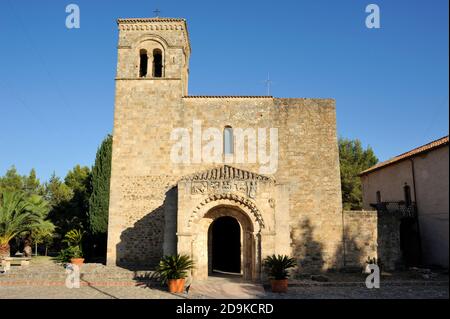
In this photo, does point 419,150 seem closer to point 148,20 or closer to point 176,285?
point 176,285

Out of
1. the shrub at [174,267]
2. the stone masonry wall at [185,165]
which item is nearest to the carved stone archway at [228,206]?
the shrub at [174,267]

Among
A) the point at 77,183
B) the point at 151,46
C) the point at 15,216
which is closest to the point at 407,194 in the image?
the point at 151,46

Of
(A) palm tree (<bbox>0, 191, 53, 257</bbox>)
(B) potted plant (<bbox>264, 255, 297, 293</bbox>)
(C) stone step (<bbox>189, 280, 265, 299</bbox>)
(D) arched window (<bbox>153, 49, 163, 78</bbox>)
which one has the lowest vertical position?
(C) stone step (<bbox>189, 280, 265, 299</bbox>)

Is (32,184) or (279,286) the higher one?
(32,184)

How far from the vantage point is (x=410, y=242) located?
21844 millimetres

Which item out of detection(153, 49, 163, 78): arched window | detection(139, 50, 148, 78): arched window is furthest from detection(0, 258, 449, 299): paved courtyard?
detection(139, 50, 148, 78): arched window

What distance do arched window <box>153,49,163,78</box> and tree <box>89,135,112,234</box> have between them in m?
7.12

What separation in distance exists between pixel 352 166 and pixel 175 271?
1107 inches

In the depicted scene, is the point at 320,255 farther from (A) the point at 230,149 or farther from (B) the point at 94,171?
(B) the point at 94,171

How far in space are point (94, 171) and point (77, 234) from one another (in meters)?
4.57

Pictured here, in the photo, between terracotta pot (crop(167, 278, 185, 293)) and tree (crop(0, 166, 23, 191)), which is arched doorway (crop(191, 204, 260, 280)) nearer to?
terracotta pot (crop(167, 278, 185, 293))

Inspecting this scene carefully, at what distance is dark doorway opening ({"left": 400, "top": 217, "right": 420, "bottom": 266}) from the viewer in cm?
2119

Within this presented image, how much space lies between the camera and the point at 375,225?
65.8 ft
